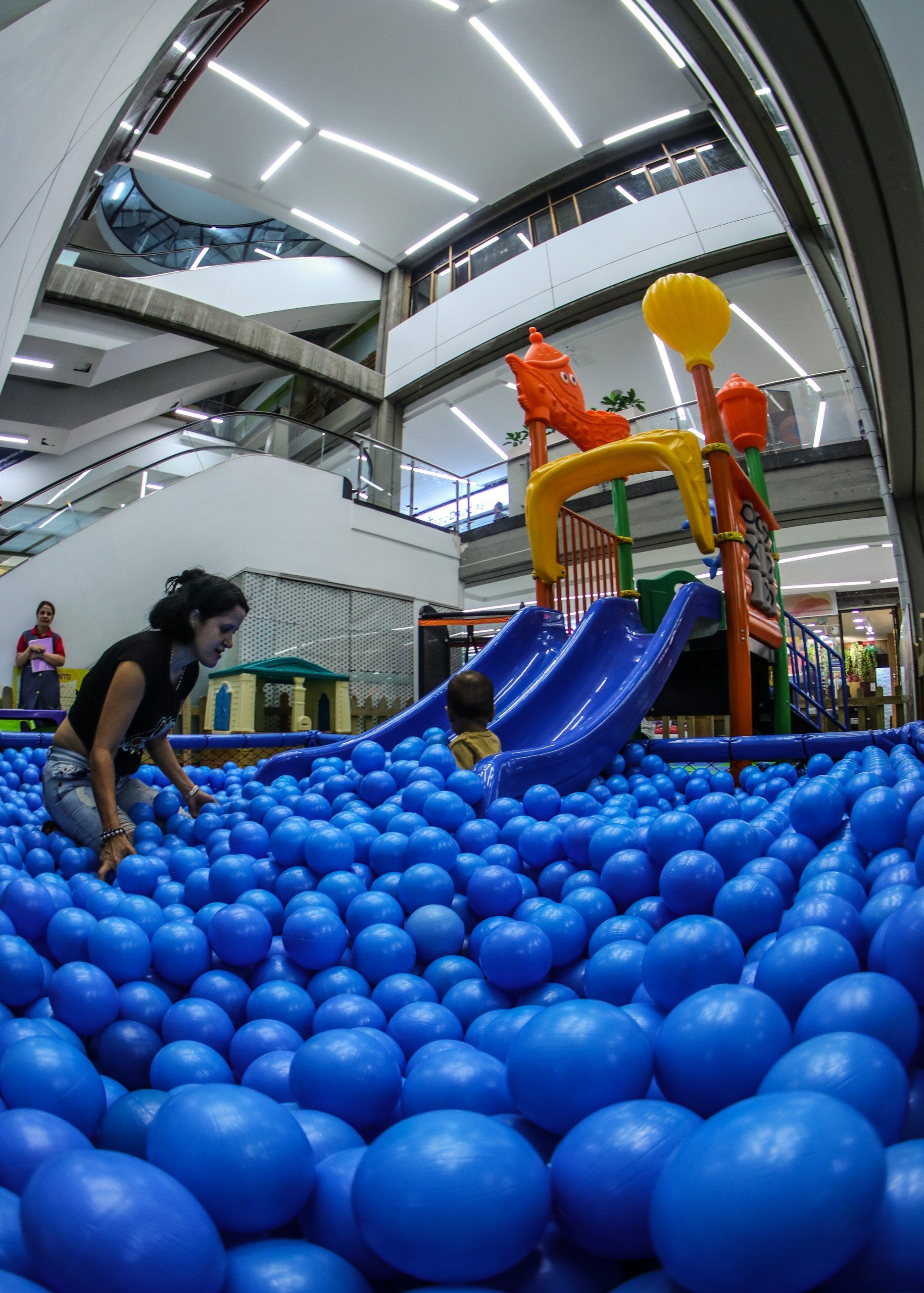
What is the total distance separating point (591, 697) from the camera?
295cm

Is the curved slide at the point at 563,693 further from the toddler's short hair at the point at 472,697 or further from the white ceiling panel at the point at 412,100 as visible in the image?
the white ceiling panel at the point at 412,100

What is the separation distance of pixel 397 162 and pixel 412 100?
1002mm

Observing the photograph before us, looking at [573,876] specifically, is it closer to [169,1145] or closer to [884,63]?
[169,1145]

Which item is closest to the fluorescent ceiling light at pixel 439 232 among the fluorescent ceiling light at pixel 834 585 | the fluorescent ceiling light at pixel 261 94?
the fluorescent ceiling light at pixel 261 94

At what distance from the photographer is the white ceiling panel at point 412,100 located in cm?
741

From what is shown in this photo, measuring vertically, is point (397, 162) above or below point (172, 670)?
above

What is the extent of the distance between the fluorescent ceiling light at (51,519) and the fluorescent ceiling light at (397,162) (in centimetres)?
572

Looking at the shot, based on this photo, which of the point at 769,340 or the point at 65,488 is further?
the point at 769,340

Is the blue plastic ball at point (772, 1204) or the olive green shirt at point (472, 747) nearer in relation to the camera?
the blue plastic ball at point (772, 1204)

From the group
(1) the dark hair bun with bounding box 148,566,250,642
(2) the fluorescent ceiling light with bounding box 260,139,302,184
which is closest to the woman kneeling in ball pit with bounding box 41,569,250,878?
(1) the dark hair bun with bounding box 148,566,250,642

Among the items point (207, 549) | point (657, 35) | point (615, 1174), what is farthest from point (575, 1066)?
point (657, 35)

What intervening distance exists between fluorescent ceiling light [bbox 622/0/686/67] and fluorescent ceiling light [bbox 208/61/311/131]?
145 inches

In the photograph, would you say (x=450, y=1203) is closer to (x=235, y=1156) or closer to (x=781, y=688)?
(x=235, y=1156)

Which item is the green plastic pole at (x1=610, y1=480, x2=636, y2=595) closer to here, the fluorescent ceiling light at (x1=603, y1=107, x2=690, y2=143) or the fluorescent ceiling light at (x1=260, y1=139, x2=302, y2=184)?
the fluorescent ceiling light at (x1=603, y1=107, x2=690, y2=143)
